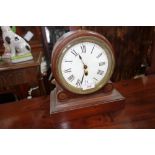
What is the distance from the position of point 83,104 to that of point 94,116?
69 mm

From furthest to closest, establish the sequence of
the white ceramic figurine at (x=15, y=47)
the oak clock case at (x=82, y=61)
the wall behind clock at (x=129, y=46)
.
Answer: the wall behind clock at (x=129, y=46), the white ceramic figurine at (x=15, y=47), the oak clock case at (x=82, y=61)

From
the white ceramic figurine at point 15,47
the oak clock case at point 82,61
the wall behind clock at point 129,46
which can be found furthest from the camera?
the wall behind clock at point 129,46

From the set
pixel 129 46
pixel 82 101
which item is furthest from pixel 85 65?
pixel 129 46

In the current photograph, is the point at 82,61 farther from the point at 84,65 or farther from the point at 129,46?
the point at 129,46

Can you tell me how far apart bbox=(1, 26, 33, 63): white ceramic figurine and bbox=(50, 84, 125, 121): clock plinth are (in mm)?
838

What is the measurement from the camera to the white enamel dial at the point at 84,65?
2.10ft

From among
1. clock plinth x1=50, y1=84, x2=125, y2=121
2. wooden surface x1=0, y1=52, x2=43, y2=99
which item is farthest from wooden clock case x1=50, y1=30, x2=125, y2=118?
wooden surface x1=0, y1=52, x2=43, y2=99

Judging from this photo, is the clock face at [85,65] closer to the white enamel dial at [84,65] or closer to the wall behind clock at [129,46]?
the white enamel dial at [84,65]

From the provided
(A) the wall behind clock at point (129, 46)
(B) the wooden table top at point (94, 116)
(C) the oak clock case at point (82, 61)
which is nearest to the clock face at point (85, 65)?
(C) the oak clock case at point (82, 61)

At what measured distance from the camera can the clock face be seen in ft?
2.09

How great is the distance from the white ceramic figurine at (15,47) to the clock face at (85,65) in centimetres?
87

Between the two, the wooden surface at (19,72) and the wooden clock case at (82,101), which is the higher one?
the wooden clock case at (82,101)

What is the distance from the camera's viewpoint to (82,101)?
0.69 meters

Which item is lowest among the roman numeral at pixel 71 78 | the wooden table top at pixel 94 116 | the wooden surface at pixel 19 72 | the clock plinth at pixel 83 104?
the wooden surface at pixel 19 72
